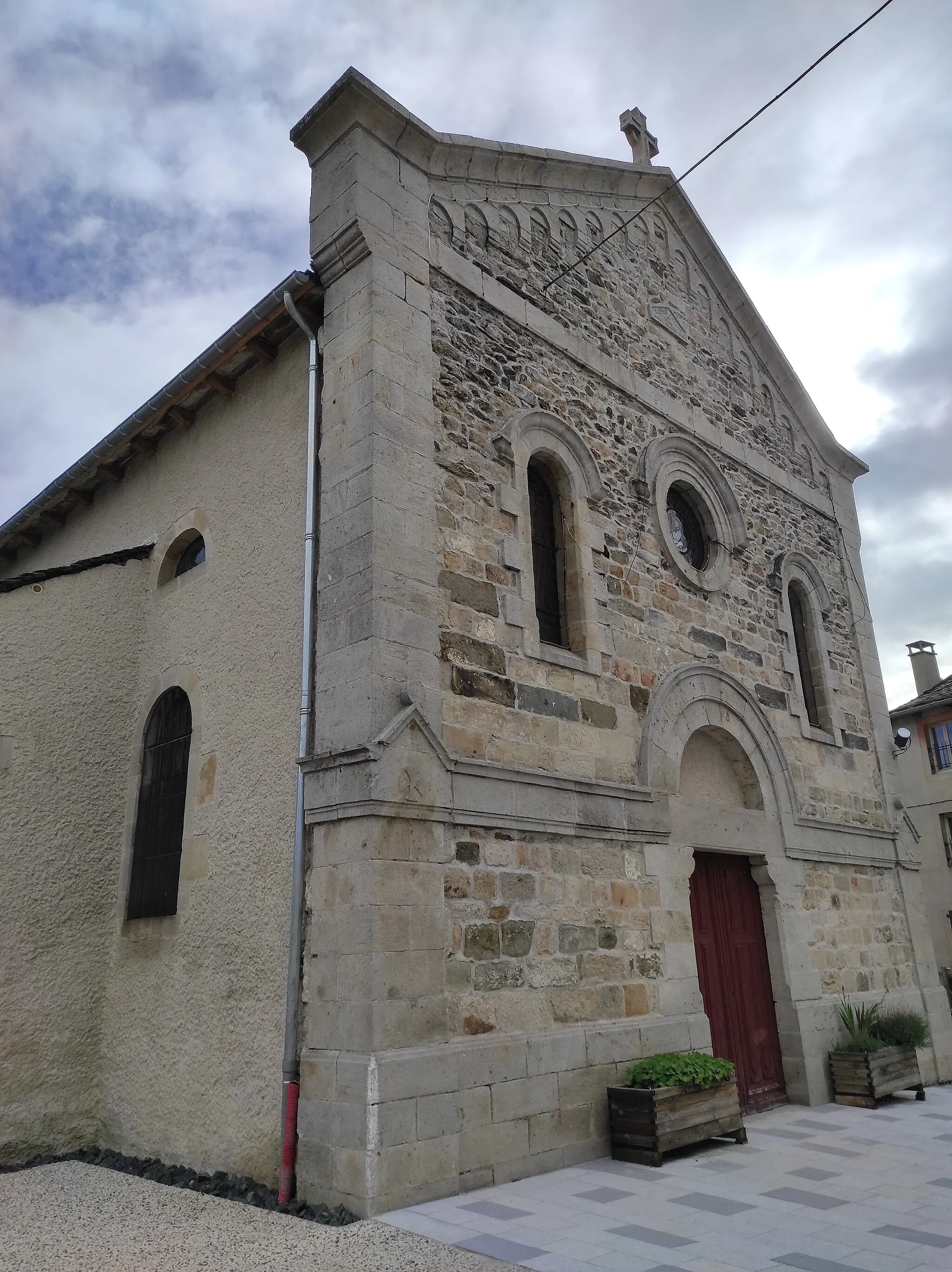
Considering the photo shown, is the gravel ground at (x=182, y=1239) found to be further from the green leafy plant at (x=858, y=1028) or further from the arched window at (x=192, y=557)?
the green leafy plant at (x=858, y=1028)

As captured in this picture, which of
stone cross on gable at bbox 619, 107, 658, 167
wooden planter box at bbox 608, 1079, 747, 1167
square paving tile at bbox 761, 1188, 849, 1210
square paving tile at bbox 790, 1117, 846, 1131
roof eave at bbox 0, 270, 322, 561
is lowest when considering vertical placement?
square paving tile at bbox 761, 1188, 849, 1210

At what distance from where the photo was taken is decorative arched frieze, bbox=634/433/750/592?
8.62 meters

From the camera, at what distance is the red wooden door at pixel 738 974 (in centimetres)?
786

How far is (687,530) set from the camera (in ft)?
31.0

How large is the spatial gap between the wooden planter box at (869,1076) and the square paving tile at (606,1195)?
148 inches

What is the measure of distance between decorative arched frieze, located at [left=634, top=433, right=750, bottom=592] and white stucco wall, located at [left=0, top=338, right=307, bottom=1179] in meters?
3.38

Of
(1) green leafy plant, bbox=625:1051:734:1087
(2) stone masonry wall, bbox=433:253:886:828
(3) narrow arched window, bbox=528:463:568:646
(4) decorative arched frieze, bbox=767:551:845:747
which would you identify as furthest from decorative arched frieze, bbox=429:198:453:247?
(1) green leafy plant, bbox=625:1051:734:1087

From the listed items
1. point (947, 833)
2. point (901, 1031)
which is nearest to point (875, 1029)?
point (901, 1031)

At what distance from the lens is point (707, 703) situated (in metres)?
8.38

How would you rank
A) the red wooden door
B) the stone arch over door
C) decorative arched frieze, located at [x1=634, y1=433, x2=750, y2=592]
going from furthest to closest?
decorative arched frieze, located at [x1=634, y1=433, x2=750, y2=592] < the red wooden door < the stone arch over door

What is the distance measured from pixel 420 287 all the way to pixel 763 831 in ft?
18.0

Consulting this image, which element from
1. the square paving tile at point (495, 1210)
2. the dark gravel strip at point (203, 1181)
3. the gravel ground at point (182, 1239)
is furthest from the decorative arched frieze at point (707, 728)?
the gravel ground at point (182, 1239)

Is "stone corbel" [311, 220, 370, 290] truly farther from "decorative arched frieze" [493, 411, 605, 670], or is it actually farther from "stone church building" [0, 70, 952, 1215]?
"decorative arched frieze" [493, 411, 605, 670]

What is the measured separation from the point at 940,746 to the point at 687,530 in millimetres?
14942
